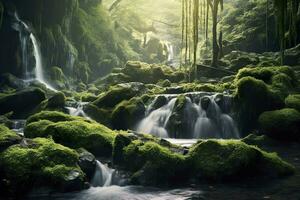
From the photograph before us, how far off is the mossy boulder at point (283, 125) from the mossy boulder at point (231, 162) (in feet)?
20.4

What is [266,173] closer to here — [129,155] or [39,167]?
[129,155]

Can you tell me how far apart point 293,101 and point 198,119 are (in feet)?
17.1

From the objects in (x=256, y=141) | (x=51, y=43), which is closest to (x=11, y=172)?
(x=256, y=141)

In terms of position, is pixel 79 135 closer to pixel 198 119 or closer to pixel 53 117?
pixel 53 117

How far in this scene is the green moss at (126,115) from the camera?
917 inches

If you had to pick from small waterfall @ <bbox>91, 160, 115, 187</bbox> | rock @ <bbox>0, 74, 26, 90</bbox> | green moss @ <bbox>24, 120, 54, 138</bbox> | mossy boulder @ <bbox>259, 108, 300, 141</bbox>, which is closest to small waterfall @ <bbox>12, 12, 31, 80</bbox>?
rock @ <bbox>0, 74, 26, 90</bbox>

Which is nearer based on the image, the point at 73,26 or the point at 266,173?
the point at 266,173

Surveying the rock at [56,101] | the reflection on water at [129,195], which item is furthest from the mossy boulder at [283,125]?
the rock at [56,101]

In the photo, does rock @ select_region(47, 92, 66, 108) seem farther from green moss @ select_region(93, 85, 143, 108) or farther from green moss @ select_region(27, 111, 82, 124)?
green moss @ select_region(27, 111, 82, 124)

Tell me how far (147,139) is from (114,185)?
2.47m

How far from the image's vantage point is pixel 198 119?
22.0 metres

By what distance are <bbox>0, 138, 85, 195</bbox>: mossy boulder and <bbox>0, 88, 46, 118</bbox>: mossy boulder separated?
1630 centimetres

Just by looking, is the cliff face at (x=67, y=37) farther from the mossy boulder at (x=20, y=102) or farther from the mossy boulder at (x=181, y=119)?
the mossy boulder at (x=181, y=119)

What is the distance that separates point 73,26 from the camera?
184ft
